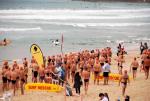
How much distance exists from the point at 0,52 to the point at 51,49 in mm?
4814

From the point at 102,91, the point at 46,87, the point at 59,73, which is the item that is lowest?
the point at 102,91

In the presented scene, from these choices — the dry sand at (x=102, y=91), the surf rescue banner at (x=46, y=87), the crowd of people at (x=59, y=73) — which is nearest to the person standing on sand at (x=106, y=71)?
the crowd of people at (x=59, y=73)

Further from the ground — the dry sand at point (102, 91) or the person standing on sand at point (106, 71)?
the person standing on sand at point (106, 71)

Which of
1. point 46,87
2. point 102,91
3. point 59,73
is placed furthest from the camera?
point 59,73

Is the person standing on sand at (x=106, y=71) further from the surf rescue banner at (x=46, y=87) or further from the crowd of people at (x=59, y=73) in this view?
the surf rescue banner at (x=46, y=87)

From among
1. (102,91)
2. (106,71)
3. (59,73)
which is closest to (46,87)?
(59,73)

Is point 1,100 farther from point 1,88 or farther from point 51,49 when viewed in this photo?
point 51,49

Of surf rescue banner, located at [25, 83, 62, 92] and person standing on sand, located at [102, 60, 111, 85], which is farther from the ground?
person standing on sand, located at [102, 60, 111, 85]

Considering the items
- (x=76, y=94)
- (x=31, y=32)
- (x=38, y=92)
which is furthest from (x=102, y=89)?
(x=31, y=32)

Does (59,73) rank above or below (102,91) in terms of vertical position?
above

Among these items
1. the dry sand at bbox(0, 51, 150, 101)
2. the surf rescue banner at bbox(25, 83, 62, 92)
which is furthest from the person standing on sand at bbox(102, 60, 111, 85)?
the surf rescue banner at bbox(25, 83, 62, 92)

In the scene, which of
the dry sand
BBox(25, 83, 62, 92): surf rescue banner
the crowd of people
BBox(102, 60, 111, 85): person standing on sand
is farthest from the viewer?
BBox(102, 60, 111, 85): person standing on sand

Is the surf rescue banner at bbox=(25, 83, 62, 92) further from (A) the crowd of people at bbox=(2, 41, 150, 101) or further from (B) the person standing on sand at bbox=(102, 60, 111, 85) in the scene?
(B) the person standing on sand at bbox=(102, 60, 111, 85)

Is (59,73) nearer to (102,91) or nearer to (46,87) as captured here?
(46,87)
